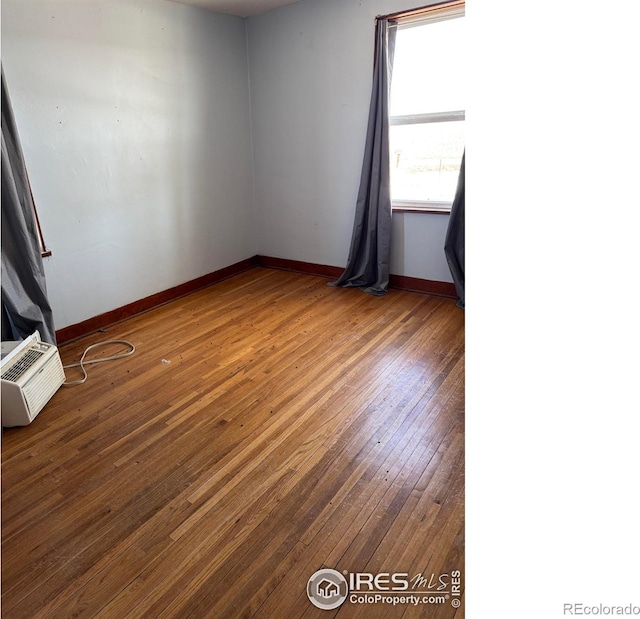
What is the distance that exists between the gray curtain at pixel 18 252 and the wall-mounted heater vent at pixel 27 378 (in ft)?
0.63

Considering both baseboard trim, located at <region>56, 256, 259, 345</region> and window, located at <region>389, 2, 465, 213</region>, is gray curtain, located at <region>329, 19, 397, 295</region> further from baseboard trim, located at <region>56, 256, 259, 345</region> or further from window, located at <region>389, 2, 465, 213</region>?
baseboard trim, located at <region>56, 256, 259, 345</region>

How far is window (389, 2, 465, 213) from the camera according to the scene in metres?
3.16

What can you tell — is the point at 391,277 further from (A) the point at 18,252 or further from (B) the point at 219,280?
(A) the point at 18,252

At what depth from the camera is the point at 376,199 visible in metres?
3.59

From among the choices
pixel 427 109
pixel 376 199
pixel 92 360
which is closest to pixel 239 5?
pixel 427 109

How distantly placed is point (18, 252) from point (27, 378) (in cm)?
82

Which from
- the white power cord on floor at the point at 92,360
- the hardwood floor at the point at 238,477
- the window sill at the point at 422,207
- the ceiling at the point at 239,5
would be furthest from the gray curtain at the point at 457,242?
the white power cord on floor at the point at 92,360

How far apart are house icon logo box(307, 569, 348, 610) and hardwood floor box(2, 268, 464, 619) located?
2 cm

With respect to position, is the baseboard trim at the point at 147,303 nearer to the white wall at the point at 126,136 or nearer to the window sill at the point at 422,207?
the white wall at the point at 126,136

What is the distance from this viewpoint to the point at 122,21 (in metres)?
3.00
